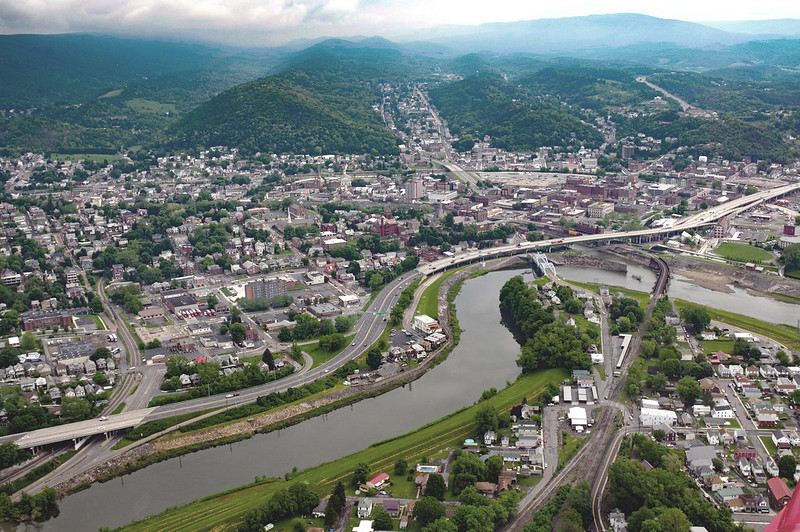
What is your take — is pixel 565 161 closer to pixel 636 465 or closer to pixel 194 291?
pixel 194 291

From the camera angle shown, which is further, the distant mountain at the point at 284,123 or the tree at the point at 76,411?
the distant mountain at the point at 284,123

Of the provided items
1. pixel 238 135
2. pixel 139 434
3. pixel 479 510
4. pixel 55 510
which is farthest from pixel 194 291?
pixel 238 135

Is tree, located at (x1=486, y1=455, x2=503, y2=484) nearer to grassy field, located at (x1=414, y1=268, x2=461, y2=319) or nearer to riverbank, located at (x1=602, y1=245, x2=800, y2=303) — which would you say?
grassy field, located at (x1=414, y1=268, x2=461, y2=319)

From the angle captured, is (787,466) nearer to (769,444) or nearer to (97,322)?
(769,444)

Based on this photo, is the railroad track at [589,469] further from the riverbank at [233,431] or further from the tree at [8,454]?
the tree at [8,454]

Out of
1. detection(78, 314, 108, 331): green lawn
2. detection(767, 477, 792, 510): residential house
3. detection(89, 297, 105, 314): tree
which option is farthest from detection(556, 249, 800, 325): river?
detection(89, 297, 105, 314): tree

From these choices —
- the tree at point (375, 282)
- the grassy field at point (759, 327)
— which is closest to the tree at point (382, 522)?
the grassy field at point (759, 327)

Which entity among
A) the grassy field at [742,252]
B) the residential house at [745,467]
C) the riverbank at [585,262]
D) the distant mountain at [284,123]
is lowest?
the riverbank at [585,262]
